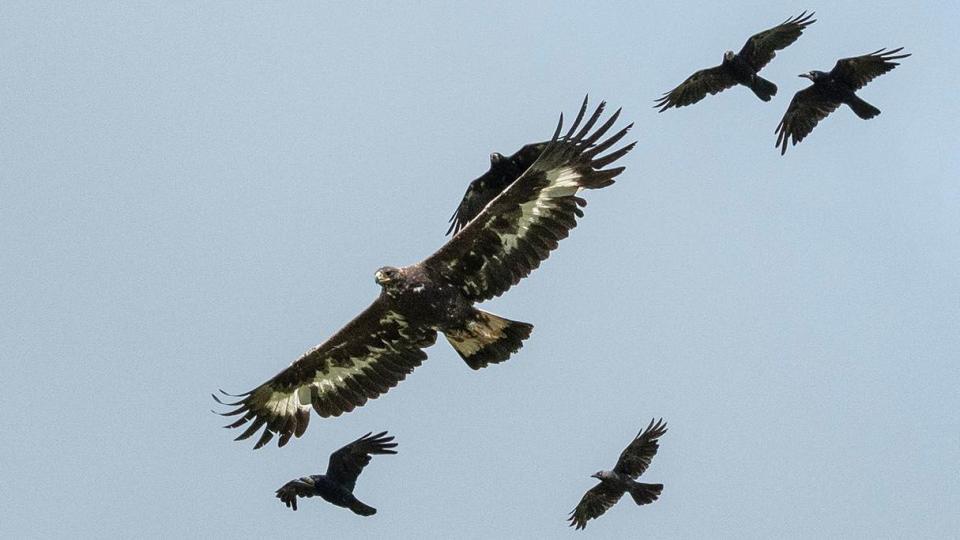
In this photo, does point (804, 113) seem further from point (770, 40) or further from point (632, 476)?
point (632, 476)

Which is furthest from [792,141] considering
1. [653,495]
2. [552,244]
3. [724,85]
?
[552,244]

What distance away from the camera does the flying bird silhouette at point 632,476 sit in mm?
21641

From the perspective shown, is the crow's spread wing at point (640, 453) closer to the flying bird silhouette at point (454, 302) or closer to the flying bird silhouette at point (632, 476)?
the flying bird silhouette at point (632, 476)

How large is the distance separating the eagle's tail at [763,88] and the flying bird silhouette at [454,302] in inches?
296

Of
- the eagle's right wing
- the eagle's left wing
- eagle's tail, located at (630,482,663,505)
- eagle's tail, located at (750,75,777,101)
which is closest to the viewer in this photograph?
the eagle's left wing

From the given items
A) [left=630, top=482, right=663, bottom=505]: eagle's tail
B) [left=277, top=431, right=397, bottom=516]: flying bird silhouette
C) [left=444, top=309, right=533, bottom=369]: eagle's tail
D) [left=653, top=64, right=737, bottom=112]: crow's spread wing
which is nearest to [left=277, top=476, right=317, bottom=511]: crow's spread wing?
[left=277, top=431, right=397, bottom=516]: flying bird silhouette

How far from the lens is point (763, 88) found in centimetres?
2464

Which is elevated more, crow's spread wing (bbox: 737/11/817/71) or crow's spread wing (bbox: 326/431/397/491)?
crow's spread wing (bbox: 737/11/817/71)

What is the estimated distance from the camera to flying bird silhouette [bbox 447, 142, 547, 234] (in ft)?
73.7

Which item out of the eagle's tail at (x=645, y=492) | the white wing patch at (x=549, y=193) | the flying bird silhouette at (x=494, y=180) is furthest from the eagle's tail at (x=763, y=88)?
the white wing patch at (x=549, y=193)

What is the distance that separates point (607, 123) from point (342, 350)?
4.77m

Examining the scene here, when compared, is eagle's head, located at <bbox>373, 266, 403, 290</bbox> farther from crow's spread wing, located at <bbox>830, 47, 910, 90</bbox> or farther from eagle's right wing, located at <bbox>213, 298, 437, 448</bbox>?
crow's spread wing, located at <bbox>830, 47, 910, 90</bbox>

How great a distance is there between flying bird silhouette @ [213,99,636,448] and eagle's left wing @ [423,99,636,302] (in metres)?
0.01

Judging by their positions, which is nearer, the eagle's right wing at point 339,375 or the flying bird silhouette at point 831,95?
the eagle's right wing at point 339,375
